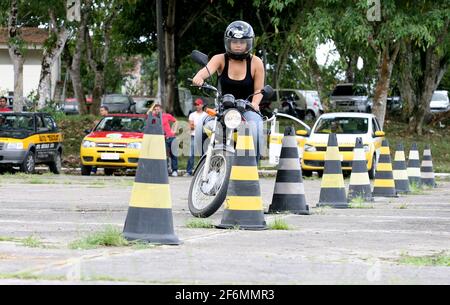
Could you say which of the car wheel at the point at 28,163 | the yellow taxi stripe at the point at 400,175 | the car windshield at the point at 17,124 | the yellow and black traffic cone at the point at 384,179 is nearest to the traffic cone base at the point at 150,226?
the yellow and black traffic cone at the point at 384,179

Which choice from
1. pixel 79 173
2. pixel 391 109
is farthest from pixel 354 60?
pixel 79 173

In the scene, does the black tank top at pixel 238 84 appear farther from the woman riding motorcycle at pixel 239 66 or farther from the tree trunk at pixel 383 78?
the tree trunk at pixel 383 78

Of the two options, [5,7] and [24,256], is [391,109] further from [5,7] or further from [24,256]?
[24,256]

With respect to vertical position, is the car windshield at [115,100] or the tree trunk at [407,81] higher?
the tree trunk at [407,81]

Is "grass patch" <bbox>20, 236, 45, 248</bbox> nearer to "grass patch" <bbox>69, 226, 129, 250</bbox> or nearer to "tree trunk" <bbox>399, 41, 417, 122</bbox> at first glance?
"grass patch" <bbox>69, 226, 129, 250</bbox>

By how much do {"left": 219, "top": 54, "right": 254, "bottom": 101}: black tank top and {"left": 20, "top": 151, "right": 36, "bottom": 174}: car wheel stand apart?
14.7 m

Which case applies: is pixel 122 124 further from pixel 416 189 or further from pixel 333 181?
pixel 333 181

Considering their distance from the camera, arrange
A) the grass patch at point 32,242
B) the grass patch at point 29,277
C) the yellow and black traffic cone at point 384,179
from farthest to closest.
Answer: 1. the yellow and black traffic cone at point 384,179
2. the grass patch at point 32,242
3. the grass patch at point 29,277

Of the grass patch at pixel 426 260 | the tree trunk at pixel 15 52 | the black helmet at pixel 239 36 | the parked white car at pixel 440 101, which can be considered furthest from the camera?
the parked white car at pixel 440 101

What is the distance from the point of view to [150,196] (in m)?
8.73

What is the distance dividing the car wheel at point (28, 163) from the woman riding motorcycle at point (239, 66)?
48.3 feet

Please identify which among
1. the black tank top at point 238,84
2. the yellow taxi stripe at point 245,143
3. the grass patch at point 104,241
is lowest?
the grass patch at point 104,241

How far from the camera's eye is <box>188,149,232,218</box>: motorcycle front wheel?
11359mm

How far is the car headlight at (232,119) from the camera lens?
11391 mm
